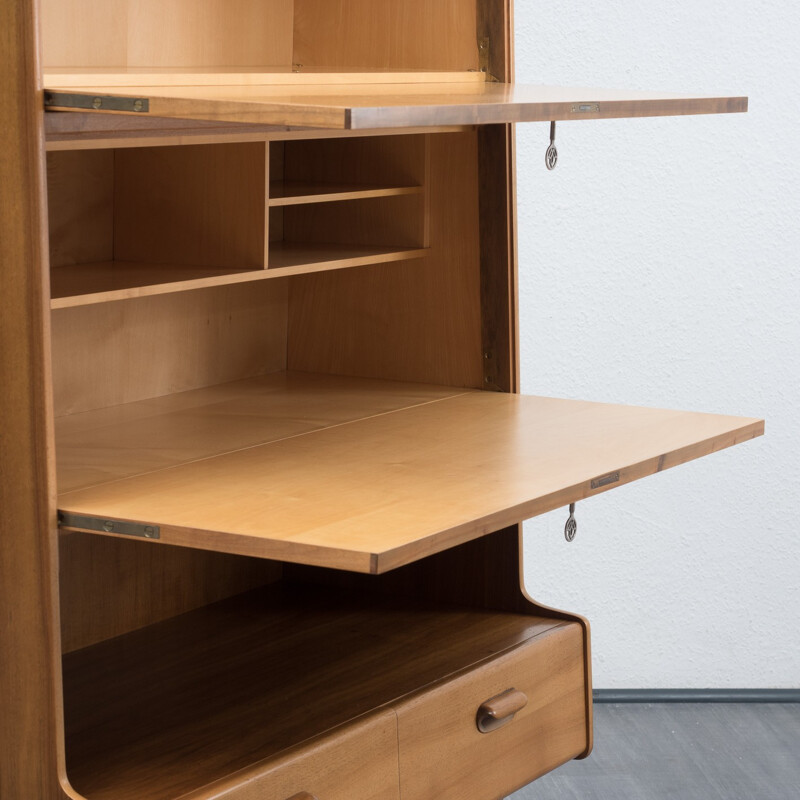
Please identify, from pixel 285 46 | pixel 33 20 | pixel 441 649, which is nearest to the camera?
pixel 33 20

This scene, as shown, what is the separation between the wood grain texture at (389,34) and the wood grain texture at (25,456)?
95 cm

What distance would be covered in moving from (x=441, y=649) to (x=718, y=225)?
2.12 metres

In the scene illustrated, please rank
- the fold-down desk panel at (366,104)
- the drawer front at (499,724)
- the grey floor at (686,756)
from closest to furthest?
the fold-down desk panel at (366,104) → the drawer front at (499,724) → the grey floor at (686,756)

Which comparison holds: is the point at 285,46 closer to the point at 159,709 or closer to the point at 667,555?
the point at 159,709

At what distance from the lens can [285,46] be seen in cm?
256

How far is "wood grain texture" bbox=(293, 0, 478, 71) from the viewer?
241 cm

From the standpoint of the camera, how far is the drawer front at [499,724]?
2025 millimetres

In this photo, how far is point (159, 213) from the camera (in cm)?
223

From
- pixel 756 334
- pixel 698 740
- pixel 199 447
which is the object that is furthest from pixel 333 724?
pixel 756 334

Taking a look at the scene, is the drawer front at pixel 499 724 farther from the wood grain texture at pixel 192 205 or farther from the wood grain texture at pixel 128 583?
the wood grain texture at pixel 192 205

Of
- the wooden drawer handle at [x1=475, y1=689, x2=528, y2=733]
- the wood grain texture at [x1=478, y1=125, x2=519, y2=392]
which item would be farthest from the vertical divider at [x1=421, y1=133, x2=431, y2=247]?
the wooden drawer handle at [x1=475, y1=689, x2=528, y2=733]

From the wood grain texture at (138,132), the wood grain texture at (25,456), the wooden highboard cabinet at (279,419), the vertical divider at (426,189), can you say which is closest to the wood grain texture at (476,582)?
the wooden highboard cabinet at (279,419)

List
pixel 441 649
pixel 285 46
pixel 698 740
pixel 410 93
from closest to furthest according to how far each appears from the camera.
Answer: pixel 410 93
pixel 441 649
pixel 285 46
pixel 698 740

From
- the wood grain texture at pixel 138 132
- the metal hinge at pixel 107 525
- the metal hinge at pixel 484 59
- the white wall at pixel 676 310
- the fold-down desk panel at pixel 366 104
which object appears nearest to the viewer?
the fold-down desk panel at pixel 366 104
